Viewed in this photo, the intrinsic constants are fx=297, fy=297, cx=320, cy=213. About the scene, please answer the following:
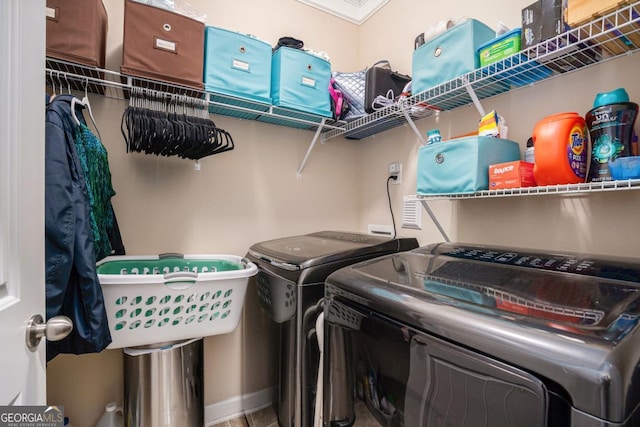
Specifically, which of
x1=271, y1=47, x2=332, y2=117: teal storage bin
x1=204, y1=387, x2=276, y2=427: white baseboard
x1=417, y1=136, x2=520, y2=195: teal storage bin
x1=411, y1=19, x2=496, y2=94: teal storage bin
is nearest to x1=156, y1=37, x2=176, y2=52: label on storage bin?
x1=271, y1=47, x2=332, y2=117: teal storage bin

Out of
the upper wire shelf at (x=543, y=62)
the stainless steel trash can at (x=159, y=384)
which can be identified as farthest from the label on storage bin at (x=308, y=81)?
the stainless steel trash can at (x=159, y=384)

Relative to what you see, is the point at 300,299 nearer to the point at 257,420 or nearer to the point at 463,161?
the point at 463,161

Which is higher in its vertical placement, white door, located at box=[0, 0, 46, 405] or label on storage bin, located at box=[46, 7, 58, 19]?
label on storage bin, located at box=[46, 7, 58, 19]

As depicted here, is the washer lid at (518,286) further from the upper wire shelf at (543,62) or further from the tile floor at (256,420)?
the tile floor at (256,420)

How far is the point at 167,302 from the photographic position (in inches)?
49.3

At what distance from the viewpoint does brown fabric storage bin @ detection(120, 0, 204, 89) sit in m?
1.33

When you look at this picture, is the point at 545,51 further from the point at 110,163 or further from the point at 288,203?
the point at 110,163

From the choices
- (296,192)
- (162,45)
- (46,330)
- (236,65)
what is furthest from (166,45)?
(46,330)

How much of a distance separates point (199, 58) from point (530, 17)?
1.40m

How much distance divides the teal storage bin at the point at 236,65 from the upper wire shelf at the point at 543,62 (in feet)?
2.35

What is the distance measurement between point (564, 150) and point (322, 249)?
1014 mm

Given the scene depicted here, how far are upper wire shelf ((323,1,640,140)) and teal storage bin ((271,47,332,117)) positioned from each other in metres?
0.43

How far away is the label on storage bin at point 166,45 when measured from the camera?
53.9 inches

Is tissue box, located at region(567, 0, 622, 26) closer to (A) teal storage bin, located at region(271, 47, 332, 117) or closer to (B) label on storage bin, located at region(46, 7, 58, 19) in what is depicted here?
(A) teal storage bin, located at region(271, 47, 332, 117)
